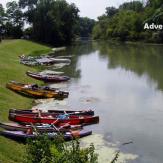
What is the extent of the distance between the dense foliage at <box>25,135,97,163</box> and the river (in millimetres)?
10226

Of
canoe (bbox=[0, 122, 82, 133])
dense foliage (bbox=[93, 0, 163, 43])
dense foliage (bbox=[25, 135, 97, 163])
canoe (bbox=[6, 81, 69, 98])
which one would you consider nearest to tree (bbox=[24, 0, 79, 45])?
dense foliage (bbox=[93, 0, 163, 43])

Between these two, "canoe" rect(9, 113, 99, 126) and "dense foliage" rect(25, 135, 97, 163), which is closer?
"dense foliage" rect(25, 135, 97, 163)

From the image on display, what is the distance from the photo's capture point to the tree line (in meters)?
104

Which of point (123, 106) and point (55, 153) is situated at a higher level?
point (55, 153)

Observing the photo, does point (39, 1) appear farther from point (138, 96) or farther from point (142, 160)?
point (142, 160)

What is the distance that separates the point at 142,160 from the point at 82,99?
49.4ft

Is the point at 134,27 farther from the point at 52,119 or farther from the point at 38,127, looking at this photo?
the point at 38,127

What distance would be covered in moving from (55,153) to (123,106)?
75.8 feet

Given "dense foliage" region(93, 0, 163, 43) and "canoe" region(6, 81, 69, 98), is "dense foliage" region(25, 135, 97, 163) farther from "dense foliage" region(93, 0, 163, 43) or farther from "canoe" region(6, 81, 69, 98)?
"dense foliage" region(93, 0, 163, 43)

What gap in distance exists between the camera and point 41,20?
104312 millimetres

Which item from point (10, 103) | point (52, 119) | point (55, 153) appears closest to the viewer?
point (55, 153)

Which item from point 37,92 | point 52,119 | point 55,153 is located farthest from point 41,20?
point 55,153

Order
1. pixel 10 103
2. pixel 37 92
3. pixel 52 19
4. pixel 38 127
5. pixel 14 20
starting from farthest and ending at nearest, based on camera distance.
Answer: pixel 14 20, pixel 52 19, pixel 37 92, pixel 10 103, pixel 38 127

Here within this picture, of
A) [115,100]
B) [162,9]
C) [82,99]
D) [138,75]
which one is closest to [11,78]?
[82,99]
